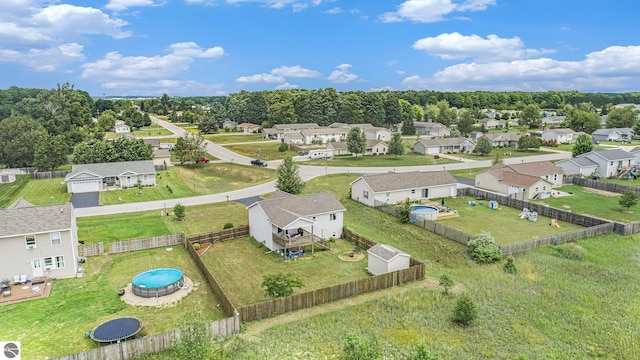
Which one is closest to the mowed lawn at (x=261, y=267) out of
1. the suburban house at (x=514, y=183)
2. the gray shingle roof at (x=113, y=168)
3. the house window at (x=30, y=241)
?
the house window at (x=30, y=241)

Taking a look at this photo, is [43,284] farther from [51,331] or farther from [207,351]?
[207,351]

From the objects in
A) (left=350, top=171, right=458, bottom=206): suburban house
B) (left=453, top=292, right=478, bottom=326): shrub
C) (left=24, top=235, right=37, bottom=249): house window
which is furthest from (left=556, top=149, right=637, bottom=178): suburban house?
(left=24, top=235, right=37, bottom=249): house window

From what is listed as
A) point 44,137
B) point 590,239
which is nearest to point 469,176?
point 590,239

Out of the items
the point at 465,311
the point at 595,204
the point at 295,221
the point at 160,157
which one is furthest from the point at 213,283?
the point at 160,157

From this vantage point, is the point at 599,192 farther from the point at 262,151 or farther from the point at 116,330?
the point at 262,151

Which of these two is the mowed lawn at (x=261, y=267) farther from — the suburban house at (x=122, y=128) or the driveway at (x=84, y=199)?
the suburban house at (x=122, y=128)

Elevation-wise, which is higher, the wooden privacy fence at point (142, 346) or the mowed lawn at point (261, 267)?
the wooden privacy fence at point (142, 346)
